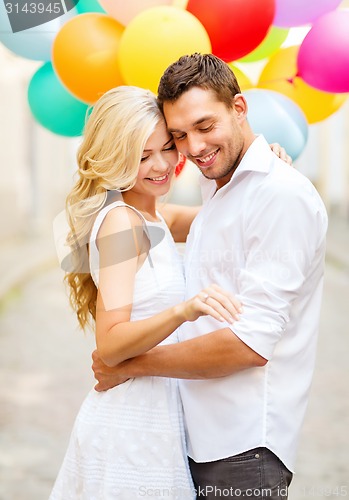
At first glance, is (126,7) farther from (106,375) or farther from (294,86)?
(106,375)

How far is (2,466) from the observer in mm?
4719

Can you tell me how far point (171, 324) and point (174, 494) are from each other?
1.74 feet

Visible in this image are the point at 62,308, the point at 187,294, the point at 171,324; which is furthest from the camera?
the point at 62,308

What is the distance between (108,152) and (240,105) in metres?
0.38

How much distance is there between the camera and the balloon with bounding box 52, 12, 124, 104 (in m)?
2.66

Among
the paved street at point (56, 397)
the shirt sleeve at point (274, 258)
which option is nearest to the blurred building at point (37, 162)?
the paved street at point (56, 397)

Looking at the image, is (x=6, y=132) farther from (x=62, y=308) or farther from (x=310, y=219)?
(x=310, y=219)

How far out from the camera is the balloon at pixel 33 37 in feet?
9.29

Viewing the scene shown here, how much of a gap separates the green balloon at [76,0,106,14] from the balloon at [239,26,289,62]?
55 centimetres

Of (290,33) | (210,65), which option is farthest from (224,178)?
(290,33)

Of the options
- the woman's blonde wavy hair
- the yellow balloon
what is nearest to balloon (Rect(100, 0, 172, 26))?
the yellow balloon

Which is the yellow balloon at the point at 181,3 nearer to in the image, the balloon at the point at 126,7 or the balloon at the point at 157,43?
the balloon at the point at 126,7

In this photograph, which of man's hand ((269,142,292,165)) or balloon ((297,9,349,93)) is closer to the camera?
man's hand ((269,142,292,165))

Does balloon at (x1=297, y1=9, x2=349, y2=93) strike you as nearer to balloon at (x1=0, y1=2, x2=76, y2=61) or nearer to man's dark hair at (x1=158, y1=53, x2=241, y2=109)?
man's dark hair at (x1=158, y1=53, x2=241, y2=109)
